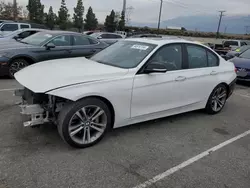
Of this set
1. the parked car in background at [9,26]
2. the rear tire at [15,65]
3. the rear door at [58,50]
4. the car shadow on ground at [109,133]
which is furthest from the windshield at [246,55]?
the parked car in background at [9,26]

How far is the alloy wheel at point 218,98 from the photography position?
17.9ft

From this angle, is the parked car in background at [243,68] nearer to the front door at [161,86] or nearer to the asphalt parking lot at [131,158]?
the asphalt parking lot at [131,158]

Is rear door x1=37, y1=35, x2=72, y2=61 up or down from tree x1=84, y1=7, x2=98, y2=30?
down

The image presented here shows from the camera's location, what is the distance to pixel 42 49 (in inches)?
303

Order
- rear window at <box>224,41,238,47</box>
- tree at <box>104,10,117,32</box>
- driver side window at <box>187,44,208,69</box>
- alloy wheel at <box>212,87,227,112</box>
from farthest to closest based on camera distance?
tree at <box>104,10,117,32</box> → rear window at <box>224,41,238,47</box> → alloy wheel at <box>212,87,227,112</box> → driver side window at <box>187,44,208,69</box>

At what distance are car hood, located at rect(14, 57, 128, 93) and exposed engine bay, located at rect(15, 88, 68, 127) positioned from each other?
0.74ft

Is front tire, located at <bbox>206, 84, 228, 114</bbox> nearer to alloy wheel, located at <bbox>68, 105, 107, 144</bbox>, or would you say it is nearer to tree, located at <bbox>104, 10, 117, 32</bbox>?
alloy wheel, located at <bbox>68, 105, 107, 144</bbox>

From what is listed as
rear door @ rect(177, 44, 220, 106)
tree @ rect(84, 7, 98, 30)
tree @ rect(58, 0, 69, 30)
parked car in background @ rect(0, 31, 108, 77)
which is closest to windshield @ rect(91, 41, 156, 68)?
rear door @ rect(177, 44, 220, 106)

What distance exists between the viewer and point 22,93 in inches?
157

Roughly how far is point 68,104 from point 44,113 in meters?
0.42

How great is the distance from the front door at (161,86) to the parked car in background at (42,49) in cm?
272

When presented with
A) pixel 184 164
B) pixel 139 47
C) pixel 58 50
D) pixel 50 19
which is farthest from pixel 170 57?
pixel 50 19

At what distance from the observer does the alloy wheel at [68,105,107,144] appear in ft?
11.5

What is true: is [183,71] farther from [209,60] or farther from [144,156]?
[144,156]
